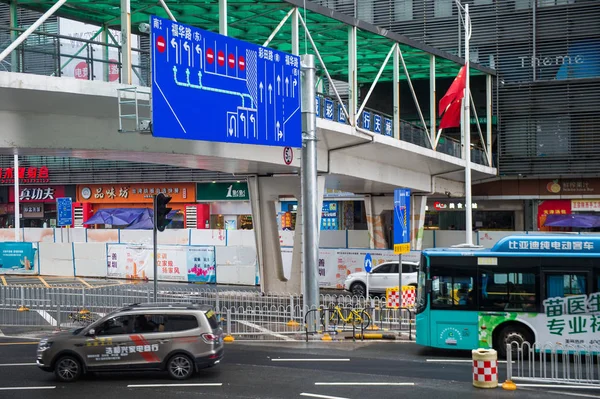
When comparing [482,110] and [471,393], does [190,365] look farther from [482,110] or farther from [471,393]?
[482,110]

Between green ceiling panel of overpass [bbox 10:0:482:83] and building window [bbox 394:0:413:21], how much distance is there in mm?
9270

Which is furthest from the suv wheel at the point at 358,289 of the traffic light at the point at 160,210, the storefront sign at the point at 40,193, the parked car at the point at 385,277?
the storefront sign at the point at 40,193

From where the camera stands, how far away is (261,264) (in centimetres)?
3120

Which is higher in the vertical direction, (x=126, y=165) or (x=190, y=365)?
(x=126, y=165)

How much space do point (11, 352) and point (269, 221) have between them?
12.8 metres

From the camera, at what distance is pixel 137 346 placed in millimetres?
15664

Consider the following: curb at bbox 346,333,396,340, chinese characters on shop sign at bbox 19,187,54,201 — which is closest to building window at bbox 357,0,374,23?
chinese characters on shop sign at bbox 19,187,54,201

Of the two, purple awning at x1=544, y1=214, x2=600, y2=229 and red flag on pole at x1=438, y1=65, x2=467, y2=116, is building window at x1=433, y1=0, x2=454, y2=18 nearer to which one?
purple awning at x1=544, y1=214, x2=600, y2=229

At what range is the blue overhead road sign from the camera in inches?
684

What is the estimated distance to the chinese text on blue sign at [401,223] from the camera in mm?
23672

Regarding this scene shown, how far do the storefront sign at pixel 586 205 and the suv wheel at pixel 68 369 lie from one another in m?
37.8

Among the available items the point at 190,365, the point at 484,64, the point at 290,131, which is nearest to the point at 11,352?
the point at 190,365

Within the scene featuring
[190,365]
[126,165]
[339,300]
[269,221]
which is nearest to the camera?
[190,365]

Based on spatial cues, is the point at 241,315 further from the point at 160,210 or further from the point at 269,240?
the point at 160,210
